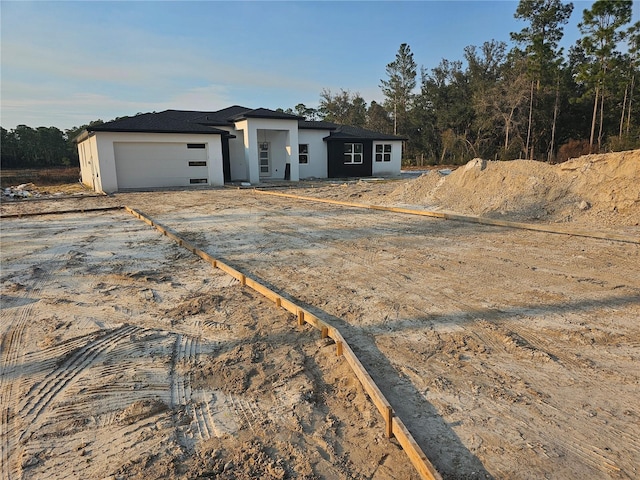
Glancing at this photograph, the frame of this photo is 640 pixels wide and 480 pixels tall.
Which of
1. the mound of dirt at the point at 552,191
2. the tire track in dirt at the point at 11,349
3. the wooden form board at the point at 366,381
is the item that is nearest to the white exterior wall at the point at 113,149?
the mound of dirt at the point at 552,191

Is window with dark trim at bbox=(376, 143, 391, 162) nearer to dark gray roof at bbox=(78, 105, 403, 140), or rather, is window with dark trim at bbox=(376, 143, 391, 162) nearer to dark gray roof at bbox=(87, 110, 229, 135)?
dark gray roof at bbox=(78, 105, 403, 140)

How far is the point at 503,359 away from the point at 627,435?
3.15ft

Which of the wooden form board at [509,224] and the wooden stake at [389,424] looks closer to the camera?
the wooden stake at [389,424]

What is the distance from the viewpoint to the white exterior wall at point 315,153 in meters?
25.1

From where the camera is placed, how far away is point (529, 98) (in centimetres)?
3456

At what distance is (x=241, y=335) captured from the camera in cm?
373

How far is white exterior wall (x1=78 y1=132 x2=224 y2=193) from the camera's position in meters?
18.9

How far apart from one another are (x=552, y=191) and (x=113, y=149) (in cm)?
1869

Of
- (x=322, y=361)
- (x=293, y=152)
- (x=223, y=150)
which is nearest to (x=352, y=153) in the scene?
(x=293, y=152)

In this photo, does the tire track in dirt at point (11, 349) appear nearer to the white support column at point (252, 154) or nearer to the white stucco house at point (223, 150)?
the white stucco house at point (223, 150)

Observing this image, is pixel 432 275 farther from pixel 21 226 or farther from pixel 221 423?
pixel 21 226

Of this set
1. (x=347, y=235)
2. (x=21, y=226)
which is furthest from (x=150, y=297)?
(x=21, y=226)

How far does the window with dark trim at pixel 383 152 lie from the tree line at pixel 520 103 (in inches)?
61.8

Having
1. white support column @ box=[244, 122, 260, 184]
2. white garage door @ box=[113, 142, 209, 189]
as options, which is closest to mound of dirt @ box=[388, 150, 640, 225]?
white support column @ box=[244, 122, 260, 184]
